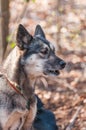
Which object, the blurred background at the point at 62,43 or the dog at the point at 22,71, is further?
the blurred background at the point at 62,43

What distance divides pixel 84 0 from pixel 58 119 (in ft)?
12.0

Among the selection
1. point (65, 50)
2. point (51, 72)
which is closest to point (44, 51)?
point (51, 72)

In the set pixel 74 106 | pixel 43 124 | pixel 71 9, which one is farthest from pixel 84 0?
pixel 43 124

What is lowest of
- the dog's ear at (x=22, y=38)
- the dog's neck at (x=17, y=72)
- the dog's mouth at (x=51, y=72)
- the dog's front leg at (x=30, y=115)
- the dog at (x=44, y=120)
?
the dog at (x=44, y=120)

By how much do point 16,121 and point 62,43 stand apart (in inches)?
134

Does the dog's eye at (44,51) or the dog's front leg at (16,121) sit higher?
the dog's eye at (44,51)

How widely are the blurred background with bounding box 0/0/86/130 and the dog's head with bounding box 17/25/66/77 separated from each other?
133cm

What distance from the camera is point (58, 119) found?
23.8 ft

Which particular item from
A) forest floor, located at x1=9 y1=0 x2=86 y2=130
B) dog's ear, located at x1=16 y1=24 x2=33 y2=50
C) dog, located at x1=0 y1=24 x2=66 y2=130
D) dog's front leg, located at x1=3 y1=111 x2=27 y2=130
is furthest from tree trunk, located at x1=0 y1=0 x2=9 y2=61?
dog's front leg, located at x1=3 y1=111 x2=27 y2=130

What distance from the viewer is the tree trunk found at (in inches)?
297

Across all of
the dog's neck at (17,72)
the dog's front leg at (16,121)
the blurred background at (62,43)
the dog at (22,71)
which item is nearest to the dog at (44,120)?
the blurred background at (62,43)

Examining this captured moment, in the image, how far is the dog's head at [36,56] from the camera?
556cm

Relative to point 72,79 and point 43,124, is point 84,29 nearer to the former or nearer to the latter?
point 72,79

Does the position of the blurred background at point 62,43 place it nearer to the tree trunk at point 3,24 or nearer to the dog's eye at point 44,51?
the tree trunk at point 3,24
